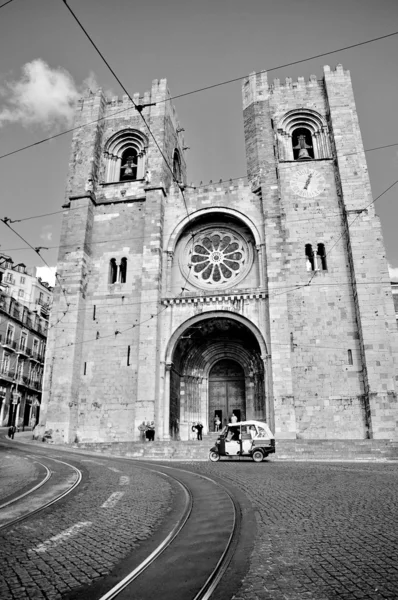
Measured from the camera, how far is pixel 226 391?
22.1 m

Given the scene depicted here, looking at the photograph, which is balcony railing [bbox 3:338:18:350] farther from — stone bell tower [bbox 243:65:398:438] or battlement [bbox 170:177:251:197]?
stone bell tower [bbox 243:65:398:438]

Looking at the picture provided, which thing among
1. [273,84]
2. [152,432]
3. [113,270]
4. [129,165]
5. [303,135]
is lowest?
[152,432]

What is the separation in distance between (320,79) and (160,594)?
26.0 m

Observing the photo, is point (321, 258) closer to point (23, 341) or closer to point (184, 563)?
point (184, 563)

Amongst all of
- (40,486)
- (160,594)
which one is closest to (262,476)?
(40,486)

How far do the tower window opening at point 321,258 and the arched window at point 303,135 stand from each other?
16.9 ft

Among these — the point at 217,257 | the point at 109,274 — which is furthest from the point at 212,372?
the point at 109,274

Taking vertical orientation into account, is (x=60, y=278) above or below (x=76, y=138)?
below

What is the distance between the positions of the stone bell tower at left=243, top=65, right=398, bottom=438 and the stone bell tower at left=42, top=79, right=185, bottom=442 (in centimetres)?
527

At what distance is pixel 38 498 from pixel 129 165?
20202 mm

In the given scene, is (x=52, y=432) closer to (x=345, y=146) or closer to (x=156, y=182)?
(x=156, y=182)

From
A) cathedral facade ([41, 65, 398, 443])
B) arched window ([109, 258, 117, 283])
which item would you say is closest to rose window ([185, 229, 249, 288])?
cathedral facade ([41, 65, 398, 443])

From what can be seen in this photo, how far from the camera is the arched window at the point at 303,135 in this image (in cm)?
2260

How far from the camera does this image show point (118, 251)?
2189 cm
